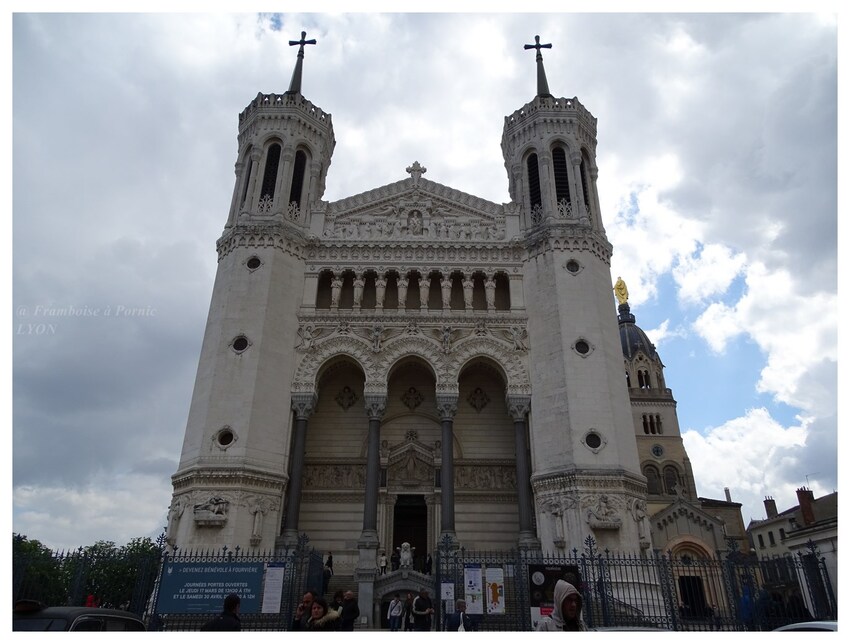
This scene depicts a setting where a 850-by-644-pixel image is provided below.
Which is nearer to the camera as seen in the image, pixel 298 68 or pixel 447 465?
pixel 447 465

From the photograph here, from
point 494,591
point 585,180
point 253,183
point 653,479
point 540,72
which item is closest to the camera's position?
point 494,591

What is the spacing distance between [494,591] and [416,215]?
18.1m

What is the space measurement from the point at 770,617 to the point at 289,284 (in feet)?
65.8

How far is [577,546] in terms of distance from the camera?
2039cm

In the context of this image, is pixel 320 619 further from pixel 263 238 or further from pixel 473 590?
pixel 263 238

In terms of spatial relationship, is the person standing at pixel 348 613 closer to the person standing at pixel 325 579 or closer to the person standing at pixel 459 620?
the person standing at pixel 459 620

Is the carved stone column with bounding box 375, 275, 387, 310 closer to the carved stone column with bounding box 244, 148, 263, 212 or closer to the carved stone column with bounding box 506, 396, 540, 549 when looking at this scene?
the carved stone column with bounding box 244, 148, 263, 212

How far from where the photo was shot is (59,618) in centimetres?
823

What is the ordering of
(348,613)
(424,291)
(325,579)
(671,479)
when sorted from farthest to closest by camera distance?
(671,479)
(424,291)
(325,579)
(348,613)

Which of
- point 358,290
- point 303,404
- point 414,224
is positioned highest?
point 414,224

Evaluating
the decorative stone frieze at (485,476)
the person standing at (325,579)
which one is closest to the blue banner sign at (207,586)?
the person standing at (325,579)

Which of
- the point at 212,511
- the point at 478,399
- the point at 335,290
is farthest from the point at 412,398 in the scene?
the point at 212,511

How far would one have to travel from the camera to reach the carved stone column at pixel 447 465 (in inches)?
862

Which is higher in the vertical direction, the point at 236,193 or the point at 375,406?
the point at 236,193
